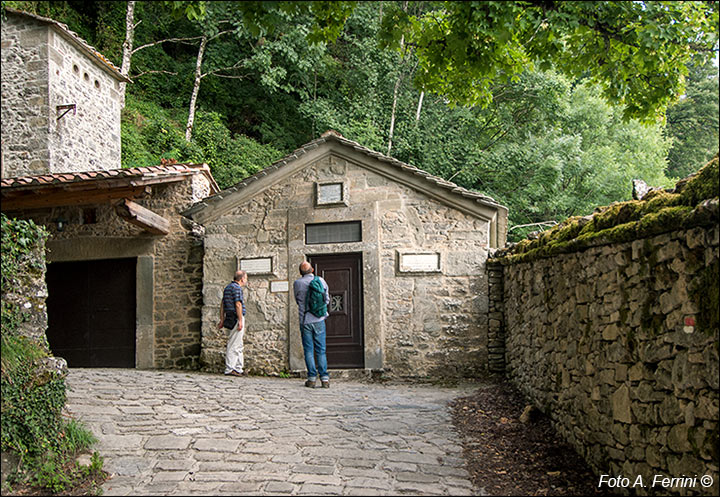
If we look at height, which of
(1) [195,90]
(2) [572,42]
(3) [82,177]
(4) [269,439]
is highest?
Answer: (1) [195,90]

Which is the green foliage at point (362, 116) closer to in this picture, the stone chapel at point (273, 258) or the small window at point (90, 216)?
the small window at point (90, 216)

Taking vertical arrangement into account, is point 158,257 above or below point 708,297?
above

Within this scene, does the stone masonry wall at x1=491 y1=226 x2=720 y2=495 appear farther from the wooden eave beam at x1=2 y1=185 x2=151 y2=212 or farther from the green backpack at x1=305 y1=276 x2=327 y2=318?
the wooden eave beam at x1=2 y1=185 x2=151 y2=212

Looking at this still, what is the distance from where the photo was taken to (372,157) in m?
9.88

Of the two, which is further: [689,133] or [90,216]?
[689,133]

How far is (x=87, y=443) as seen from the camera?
15.8 ft

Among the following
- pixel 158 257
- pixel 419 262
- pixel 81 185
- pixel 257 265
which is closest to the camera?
pixel 81 185

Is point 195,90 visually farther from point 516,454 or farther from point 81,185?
point 516,454

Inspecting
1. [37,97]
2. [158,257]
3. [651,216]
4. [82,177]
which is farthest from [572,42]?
[37,97]

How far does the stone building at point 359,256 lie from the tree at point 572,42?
11.9 ft

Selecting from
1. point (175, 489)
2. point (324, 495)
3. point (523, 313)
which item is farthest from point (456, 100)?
point (175, 489)

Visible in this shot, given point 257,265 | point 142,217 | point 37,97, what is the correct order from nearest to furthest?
point 142,217 < point 257,265 < point 37,97

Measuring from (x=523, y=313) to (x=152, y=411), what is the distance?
4.69 meters

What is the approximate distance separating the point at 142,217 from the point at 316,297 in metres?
3.67
